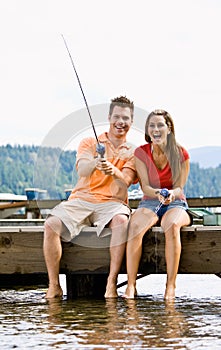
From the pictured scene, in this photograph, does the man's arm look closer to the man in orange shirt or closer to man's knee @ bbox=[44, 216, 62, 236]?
the man in orange shirt

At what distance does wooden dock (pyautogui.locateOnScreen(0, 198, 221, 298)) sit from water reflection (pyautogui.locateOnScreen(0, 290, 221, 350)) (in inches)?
9.5

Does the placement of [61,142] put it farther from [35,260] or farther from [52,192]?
[35,260]

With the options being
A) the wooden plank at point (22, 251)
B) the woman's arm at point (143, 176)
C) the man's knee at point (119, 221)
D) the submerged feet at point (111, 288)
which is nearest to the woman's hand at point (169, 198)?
the woman's arm at point (143, 176)

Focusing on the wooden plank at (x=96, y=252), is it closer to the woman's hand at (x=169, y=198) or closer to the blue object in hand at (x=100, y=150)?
the woman's hand at (x=169, y=198)

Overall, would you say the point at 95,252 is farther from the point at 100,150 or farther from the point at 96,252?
the point at 100,150

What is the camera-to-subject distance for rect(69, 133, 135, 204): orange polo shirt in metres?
6.39

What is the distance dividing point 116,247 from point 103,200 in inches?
16.1

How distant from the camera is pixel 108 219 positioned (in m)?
6.23

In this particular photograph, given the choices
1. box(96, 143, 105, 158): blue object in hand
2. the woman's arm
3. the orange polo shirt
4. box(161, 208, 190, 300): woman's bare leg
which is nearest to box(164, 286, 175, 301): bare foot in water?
box(161, 208, 190, 300): woman's bare leg

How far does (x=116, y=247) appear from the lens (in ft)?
20.3

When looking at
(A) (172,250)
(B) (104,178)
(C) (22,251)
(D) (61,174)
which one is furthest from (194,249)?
(C) (22,251)

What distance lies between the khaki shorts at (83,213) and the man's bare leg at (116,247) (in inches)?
2.9

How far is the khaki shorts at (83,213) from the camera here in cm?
627

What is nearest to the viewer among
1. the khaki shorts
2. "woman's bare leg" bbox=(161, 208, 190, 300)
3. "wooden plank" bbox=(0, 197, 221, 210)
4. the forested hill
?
"woman's bare leg" bbox=(161, 208, 190, 300)
